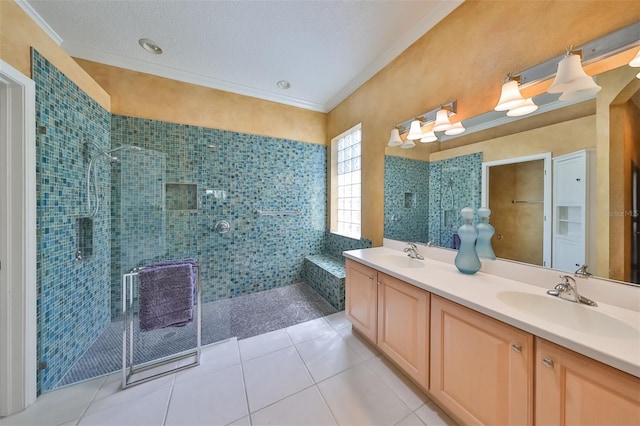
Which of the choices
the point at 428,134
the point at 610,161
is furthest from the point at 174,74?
the point at 610,161

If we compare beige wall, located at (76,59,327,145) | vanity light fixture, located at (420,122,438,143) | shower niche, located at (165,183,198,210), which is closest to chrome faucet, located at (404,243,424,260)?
vanity light fixture, located at (420,122,438,143)

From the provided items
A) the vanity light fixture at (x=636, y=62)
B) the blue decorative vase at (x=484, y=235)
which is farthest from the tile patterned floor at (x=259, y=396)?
the vanity light fixture at (x=636, y=62)

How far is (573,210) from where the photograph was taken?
44.3 inches

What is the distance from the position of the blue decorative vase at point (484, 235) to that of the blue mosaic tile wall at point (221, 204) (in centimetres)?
221

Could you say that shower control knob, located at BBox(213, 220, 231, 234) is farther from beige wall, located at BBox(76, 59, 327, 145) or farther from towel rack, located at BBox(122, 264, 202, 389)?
beige wall, located at BBox(76, 59, 327, 145)

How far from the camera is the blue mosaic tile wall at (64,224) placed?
4.62 feet

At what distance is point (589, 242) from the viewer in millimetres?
1069

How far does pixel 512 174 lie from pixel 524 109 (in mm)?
397

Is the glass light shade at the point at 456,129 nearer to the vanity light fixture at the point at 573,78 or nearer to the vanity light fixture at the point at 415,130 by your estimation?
the vanity light fixture at the point at 415,130

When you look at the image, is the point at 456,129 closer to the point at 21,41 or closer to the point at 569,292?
the point at 569,292

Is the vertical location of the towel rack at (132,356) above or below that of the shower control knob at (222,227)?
below

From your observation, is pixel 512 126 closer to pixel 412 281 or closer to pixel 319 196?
pixel 412 281

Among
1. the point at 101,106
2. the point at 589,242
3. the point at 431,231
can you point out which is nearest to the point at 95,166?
the point at 101,106

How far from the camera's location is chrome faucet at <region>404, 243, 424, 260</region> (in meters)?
1.86
